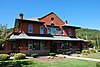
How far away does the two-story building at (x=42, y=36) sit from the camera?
3459 cm

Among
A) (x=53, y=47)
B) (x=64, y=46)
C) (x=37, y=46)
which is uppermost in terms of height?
(x=37, y=46)

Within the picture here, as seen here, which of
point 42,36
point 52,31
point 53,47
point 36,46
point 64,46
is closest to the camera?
point 36,46

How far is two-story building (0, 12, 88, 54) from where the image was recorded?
34.6m

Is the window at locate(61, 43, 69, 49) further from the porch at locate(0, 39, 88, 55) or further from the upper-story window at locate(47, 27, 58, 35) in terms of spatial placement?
the upper-story window at locate(47, 27, 58, 35)

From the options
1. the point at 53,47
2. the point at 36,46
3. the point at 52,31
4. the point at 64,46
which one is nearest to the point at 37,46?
the point at 36,46

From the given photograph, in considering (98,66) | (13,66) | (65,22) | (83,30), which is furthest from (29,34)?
(83,30)

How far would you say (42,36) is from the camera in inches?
1468

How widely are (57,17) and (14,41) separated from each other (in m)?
13.2

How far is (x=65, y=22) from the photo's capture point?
4453cm

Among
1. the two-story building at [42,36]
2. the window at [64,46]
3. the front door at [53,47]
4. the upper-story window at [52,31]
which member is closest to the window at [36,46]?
the two-story building at [42,36]

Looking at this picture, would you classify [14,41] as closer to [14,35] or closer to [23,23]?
[14,35]

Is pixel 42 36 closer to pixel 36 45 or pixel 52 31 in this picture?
pixel 36 45

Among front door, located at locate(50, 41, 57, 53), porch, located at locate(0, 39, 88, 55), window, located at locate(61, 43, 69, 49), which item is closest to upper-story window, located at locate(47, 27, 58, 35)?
porch, located at locate(0, 39, 88, 55)

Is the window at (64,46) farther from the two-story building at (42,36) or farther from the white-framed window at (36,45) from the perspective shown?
the white-framed window at (36,45)
